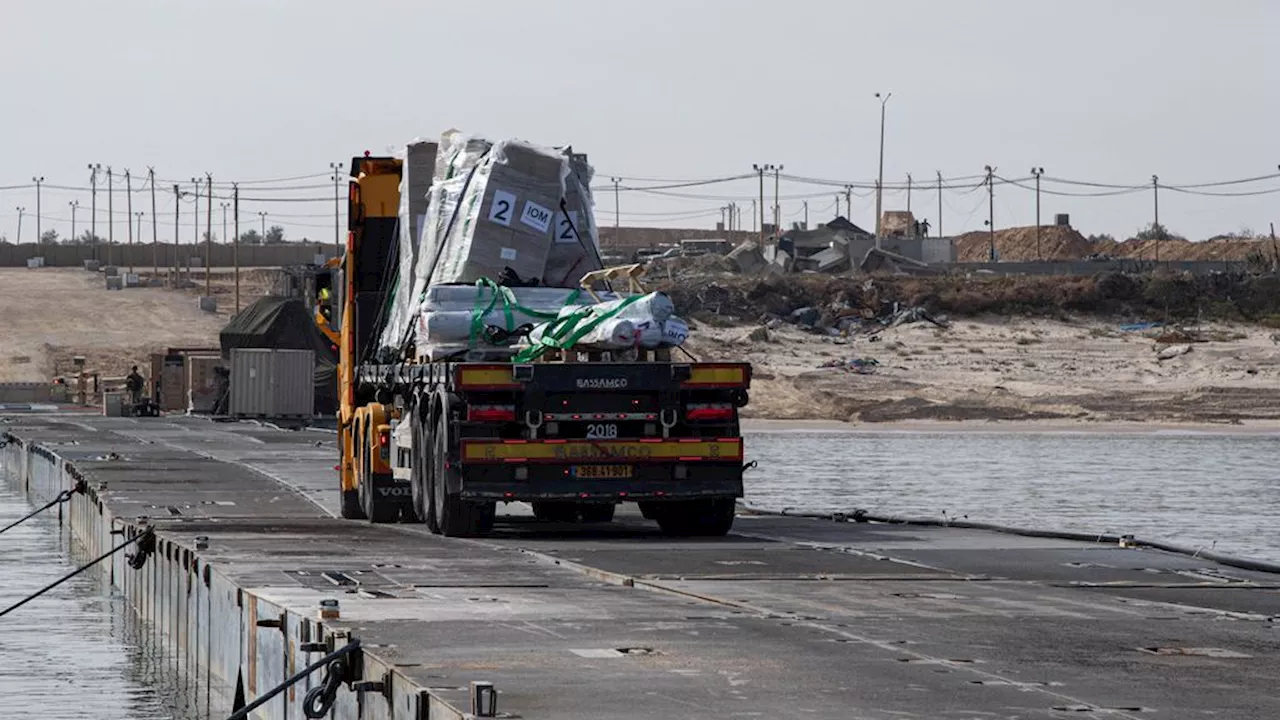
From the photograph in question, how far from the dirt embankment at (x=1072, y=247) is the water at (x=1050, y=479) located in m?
102

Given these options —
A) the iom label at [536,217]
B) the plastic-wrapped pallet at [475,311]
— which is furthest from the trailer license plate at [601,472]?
the iom label at [536,217]

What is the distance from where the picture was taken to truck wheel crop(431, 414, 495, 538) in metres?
22.8

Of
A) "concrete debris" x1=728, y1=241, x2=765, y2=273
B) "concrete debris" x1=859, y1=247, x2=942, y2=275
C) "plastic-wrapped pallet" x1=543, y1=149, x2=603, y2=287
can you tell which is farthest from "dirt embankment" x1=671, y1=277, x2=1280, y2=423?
"plastic-wrapped pallet" x1=543, y1=149, x2=603, y2=287

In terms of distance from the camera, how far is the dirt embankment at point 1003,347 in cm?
8100

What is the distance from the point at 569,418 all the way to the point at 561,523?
12.6ft

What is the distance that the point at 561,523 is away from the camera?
85.4 ft

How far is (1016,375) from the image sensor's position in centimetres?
8781

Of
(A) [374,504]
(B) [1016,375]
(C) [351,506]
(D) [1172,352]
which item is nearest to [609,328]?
(A) [374,504]

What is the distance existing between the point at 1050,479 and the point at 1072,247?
142173 mm

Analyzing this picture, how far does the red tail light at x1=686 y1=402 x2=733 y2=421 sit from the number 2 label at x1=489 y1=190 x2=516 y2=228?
3.14 m

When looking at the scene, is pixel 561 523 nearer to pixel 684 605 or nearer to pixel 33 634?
pixel 33 634

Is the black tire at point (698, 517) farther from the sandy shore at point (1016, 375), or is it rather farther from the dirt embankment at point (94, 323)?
the dirt embankment at point (94, 323)

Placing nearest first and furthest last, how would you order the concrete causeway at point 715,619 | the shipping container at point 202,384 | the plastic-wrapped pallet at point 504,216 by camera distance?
1. the concrete causeway at point 715,619
2. the plastic-wrapped pallet at point 504,216
3. the shipping container at point 202,384

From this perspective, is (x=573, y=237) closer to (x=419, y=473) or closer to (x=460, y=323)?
(x=460, y=323)
